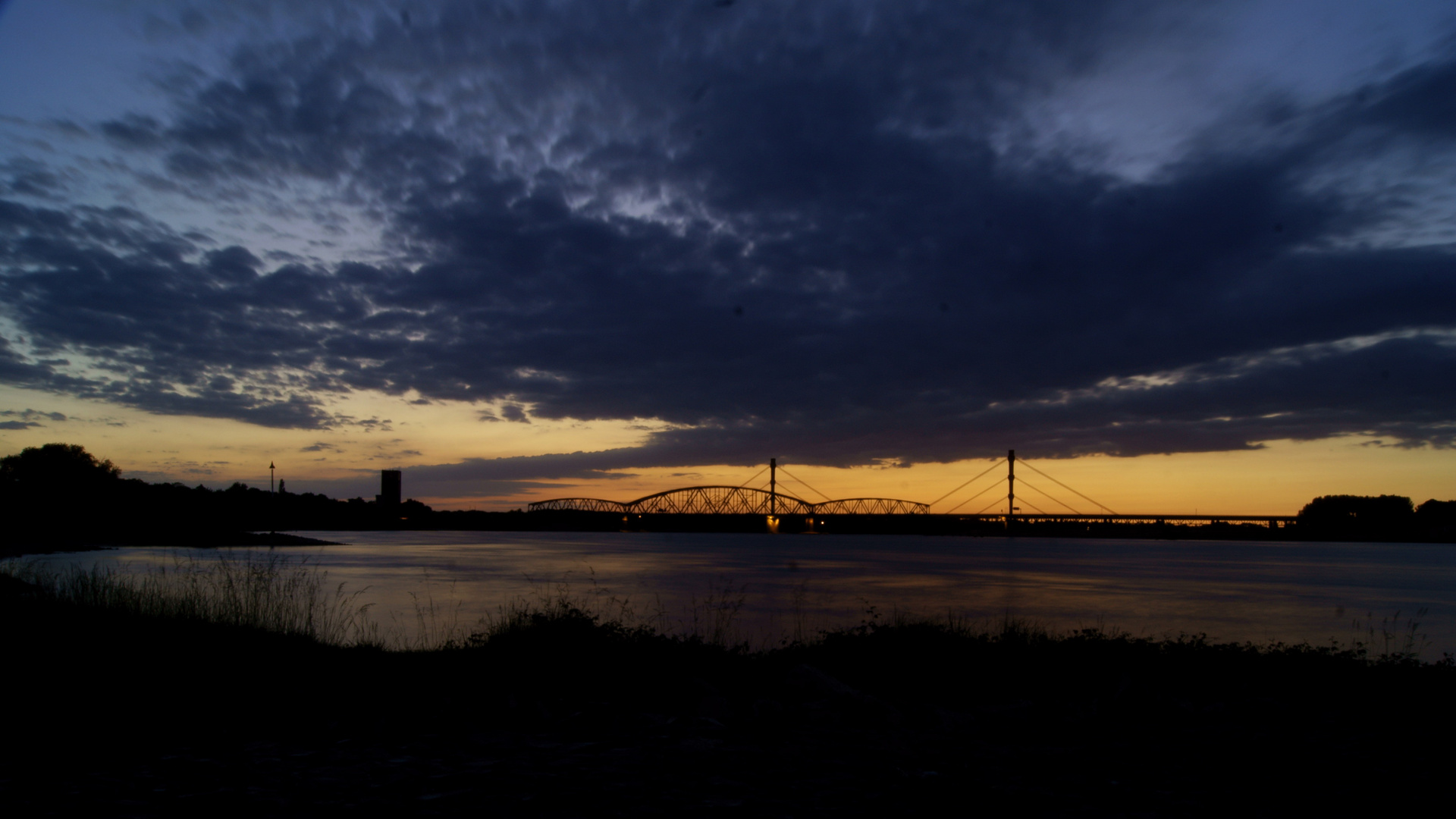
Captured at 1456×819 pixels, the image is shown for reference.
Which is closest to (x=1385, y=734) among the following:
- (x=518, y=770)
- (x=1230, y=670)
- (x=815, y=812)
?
(x=1230, y=670)

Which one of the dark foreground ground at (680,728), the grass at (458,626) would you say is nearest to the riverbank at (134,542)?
the grass at (458,626)

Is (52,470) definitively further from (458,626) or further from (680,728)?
(680,728)

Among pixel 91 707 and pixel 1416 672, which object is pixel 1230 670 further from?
pixel 91 707

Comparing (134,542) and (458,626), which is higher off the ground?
(458,626)

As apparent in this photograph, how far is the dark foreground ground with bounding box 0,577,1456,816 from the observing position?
6.23 metres

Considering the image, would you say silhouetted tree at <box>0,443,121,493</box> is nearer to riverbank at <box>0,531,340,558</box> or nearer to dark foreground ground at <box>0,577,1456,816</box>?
riverbank at <box>0,531,340,558</box>

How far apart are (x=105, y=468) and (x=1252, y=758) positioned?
488ft

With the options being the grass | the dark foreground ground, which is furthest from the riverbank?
the dark foreground ground

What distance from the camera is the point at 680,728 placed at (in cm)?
855

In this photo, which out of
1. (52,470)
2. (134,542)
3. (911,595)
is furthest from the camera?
(52,470)

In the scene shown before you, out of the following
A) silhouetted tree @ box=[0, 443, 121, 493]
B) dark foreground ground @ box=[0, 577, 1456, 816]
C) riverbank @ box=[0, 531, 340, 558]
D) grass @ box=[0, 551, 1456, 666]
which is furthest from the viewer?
silhouetted tree @ box=[0, 443, 121, 493]

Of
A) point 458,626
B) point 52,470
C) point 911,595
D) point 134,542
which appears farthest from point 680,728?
point 52,470

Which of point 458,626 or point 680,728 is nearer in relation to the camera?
point 680,728

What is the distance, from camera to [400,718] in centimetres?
858
